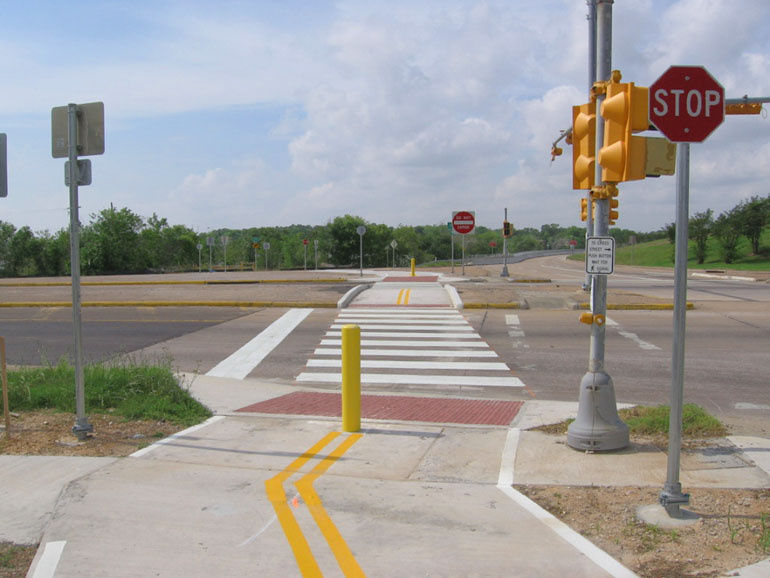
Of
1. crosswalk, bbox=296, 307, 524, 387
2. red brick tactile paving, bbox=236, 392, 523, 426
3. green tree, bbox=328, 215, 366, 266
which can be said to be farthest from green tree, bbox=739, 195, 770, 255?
red brick tactile paving, bbox=236, 392, 523, 426

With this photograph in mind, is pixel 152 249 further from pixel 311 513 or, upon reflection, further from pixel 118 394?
pixel 311 513

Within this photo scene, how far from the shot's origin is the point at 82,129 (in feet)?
23.0

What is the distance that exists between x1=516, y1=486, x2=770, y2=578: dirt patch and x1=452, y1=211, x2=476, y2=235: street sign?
87.5 feet

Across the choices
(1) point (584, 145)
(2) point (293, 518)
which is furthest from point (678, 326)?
(2) point (293, 518)

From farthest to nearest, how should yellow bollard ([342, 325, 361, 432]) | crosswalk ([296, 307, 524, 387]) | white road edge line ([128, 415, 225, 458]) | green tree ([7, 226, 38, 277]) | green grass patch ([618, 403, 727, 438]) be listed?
1. green tree ([7, 226, 38, 277])
2. crosswalk ([296, 307, 524, 387])
3. yellow bollard ([342, 325, 361, 432])
4. green grass patch ([618, 403, 727, 438])
5. white road edge line ([128, 415, 225, 458])

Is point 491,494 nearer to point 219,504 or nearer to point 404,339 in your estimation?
point 219,504

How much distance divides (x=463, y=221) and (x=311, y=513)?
2798cm

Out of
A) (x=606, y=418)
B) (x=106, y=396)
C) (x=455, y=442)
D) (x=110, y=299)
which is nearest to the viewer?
(x=606, y=418)

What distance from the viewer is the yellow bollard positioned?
764 cm

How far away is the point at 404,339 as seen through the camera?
15.4 m

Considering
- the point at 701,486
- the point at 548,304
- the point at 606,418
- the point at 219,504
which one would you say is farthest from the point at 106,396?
the point at 548,304

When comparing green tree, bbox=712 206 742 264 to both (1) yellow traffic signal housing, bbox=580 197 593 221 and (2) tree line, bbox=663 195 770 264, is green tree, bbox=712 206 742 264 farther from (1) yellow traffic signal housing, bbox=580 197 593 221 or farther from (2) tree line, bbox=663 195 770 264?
(1) yellow traffic signal housing, bbox=580 197 593 221

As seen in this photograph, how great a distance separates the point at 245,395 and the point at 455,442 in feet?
12.9

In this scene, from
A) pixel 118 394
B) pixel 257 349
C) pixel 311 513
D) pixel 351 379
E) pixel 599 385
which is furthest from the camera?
pixel 257 349
